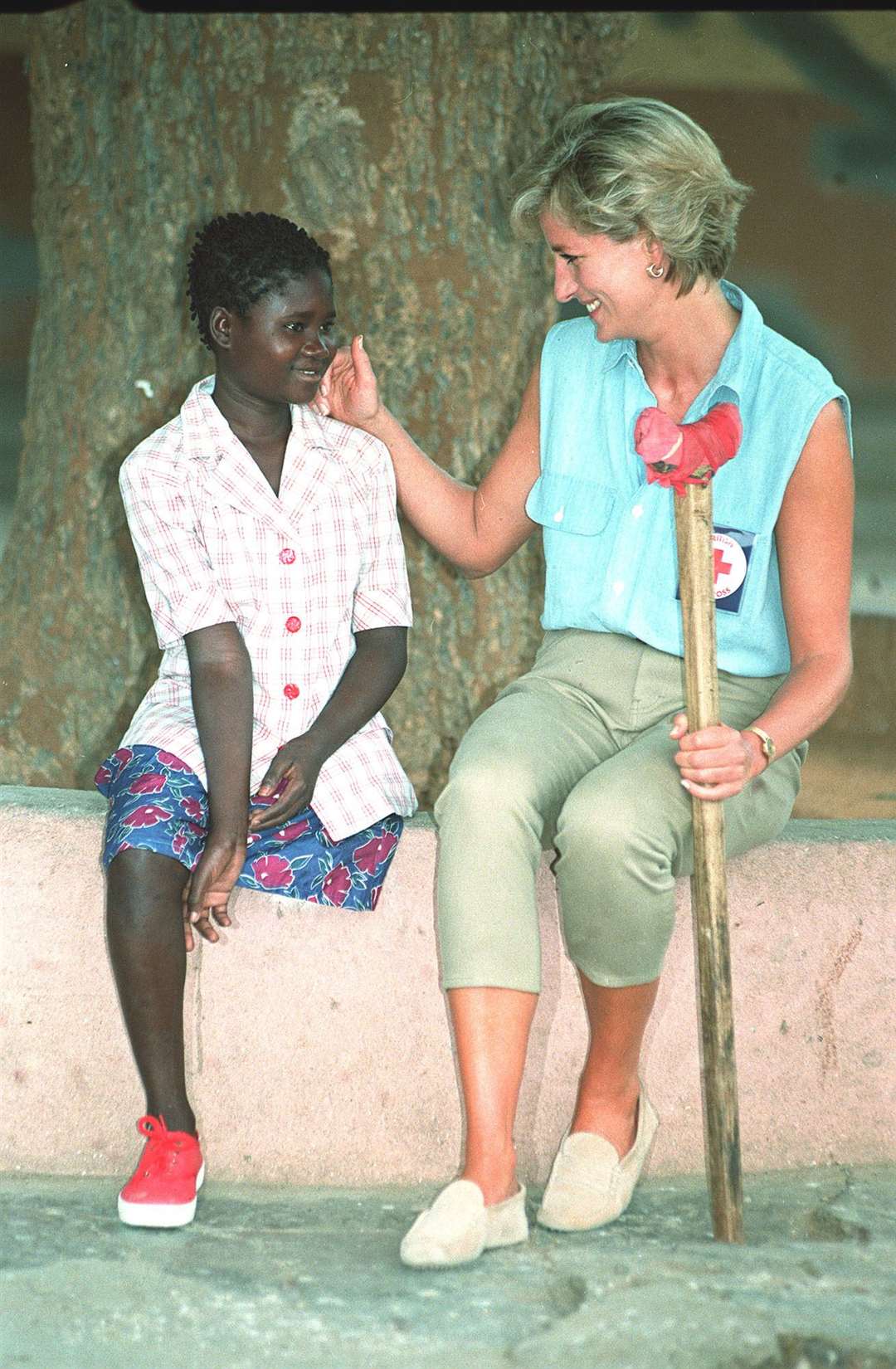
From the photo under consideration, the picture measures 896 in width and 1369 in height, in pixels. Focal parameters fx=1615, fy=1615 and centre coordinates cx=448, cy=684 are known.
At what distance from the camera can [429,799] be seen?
11.6 ft

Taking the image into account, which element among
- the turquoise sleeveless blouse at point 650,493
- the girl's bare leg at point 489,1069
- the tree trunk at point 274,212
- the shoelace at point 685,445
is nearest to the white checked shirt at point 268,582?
the turquoise sleeveless blouse at point 650,493

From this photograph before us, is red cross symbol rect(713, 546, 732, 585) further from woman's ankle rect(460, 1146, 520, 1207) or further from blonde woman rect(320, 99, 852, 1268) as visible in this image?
woman's ankle rect(460, 1146, 520, 1207)

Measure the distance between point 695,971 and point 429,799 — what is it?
42.5 inches

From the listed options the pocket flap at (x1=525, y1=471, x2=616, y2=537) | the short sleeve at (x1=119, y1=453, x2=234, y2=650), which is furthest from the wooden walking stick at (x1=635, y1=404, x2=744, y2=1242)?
the short sleeve at (x1=119, y1=453, x2=234, y2=650)

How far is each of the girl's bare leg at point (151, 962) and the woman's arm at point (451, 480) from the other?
0.78 meters

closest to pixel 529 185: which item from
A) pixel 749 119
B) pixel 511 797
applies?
pixel 511 797

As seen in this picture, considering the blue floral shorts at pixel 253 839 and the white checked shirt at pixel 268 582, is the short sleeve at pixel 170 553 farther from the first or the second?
the blue floral shorts at pixel 253 839

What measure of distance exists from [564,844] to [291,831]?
49 cm

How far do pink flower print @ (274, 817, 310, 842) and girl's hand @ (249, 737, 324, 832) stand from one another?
0.03 metres

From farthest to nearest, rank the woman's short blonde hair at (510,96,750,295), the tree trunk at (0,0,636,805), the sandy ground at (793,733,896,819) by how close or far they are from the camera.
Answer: the sandy ground at (793,733,896,819) < the tree trunk at (0,0,636,805) < the woman's short blonde hair at (510,96,750,295)

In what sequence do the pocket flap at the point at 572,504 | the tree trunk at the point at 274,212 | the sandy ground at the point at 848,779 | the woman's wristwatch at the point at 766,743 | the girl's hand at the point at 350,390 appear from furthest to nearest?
the sandy ground at the point at 848,779, the tree trunk at the point at 274,212, the girl's hand at the point at 350,390, the pocket flap at the point at 572,504, the woman's wristwatch at the point at 766,743

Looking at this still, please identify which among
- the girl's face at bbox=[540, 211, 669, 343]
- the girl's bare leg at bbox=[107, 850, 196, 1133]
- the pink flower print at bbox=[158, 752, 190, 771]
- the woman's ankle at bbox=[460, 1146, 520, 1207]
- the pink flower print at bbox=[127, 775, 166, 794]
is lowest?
the woman's ankle at bbox=[460, 1146, 520, 1207]

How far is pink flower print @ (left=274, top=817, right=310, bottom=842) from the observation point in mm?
2518

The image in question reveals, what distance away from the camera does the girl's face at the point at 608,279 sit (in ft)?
7.94
